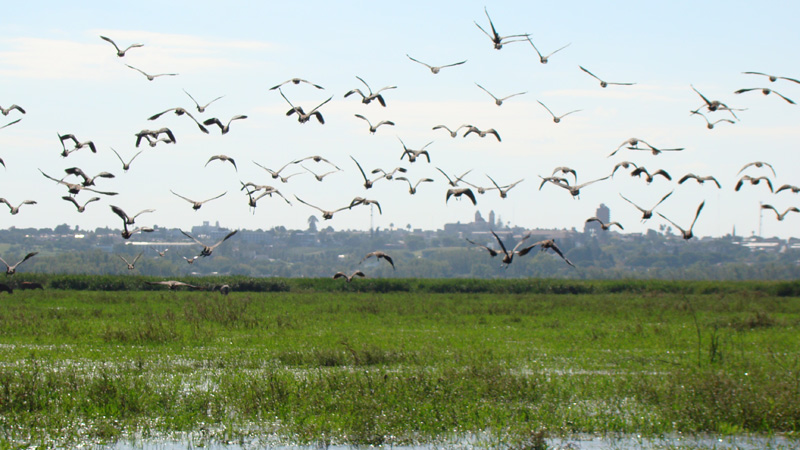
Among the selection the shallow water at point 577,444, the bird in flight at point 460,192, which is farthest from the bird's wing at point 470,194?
the shallow water at point 577,444

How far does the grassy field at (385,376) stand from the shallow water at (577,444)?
193 millimetres

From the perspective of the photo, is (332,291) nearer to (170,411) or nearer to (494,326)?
(494,326)

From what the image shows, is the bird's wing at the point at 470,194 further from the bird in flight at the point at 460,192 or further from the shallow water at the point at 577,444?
the shallow water at the point at 577,444

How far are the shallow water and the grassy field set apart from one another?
19cm

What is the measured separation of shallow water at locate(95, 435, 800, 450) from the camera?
1417cm

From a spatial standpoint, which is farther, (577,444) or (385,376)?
(385,376)

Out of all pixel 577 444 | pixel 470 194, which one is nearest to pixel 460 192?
pixel 470 194

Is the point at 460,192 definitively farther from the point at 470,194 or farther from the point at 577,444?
the point at 577,444

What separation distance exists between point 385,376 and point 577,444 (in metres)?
4.04

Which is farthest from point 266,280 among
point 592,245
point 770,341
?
point 592,245

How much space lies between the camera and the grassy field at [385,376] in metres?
15.0

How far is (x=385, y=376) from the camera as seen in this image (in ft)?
55.6

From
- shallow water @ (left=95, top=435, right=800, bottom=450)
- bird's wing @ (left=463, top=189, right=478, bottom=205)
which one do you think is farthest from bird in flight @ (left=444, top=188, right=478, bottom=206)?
shallow water @ (left=95, top=435, right=800, bottom=450)

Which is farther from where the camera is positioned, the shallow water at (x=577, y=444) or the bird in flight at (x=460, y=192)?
the bird in flight at (x=460, y=192)
